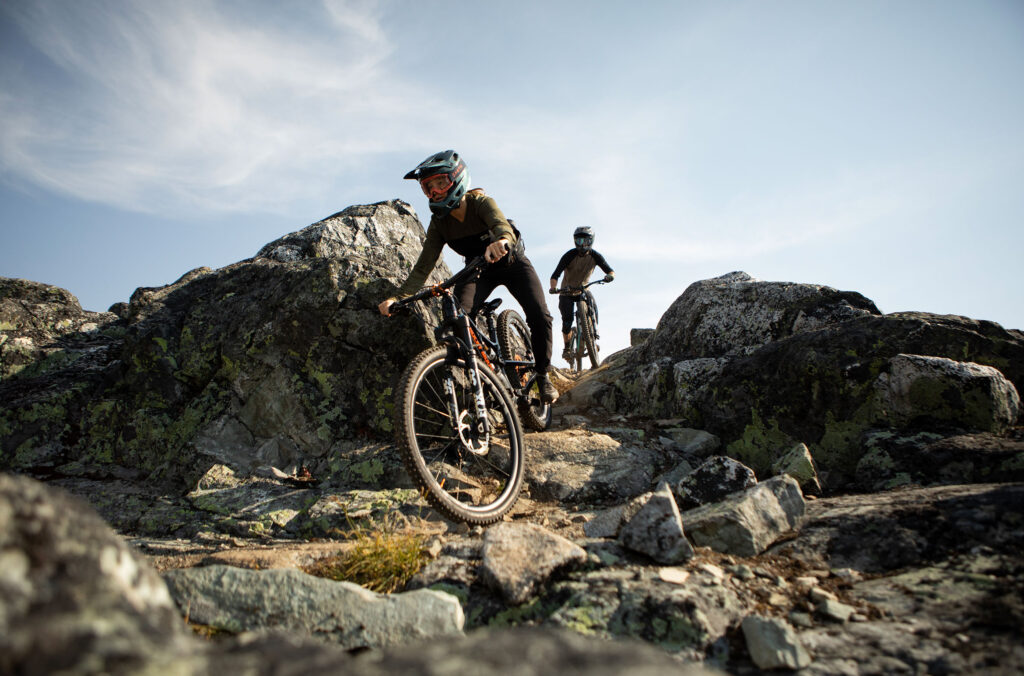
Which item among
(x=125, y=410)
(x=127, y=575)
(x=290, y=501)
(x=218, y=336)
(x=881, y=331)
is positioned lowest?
(x=290, y=501)

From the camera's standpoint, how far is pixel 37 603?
0.94 meters

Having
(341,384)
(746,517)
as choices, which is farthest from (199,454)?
(746,517)

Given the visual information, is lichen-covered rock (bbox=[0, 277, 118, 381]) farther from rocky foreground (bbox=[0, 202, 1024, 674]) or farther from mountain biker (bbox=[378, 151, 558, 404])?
mountain biker (bbox=[378, 151, 558, 404])

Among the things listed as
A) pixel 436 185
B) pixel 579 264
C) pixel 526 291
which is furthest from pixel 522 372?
pixel 579 264

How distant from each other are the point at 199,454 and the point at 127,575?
4861 mm

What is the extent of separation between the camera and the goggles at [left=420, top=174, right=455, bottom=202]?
5137 millimetres

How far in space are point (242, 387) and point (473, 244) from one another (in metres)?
3.09

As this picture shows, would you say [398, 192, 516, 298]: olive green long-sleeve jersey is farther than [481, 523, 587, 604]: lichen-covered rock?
Yes

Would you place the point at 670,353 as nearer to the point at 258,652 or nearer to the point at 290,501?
the point at 290,501

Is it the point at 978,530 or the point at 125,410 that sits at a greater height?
the point at 125,410

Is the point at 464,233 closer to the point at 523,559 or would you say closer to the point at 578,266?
the point at 523,559

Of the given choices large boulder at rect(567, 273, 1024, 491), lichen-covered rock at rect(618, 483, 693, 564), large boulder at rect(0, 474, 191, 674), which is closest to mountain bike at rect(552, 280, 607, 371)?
large boulder at rect(567, 273, 1024, 491)

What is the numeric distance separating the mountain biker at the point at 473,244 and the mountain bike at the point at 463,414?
0.23 m

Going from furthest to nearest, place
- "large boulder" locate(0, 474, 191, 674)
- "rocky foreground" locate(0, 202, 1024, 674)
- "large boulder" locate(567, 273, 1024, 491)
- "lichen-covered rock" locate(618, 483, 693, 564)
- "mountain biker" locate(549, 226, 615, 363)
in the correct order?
"mountain biker" locate(549, 226, 615, 363) → "large boulder" locate(567, 273, 1024, 491) → "lichen-covered rock" locate(618, 483, 693, 564) → "rocky foreground" locate(0, 202, 1024, 674) → "large boulder" locate(0, 474, 191, 674)
